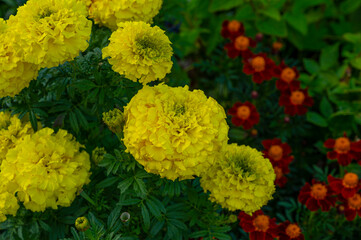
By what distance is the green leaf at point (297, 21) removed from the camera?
118 inches

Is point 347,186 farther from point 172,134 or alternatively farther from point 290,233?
point 172,134

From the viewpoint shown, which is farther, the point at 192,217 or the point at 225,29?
the point at 225,29

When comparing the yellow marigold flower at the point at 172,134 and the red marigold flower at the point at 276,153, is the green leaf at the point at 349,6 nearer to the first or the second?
the red marigold flower at the point at 276,153

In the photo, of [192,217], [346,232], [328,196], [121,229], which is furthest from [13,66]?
[346,232]

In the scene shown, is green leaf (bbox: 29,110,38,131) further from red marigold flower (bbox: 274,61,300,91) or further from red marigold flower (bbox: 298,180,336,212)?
red marigold flower (bbox: 274,61,300,91)

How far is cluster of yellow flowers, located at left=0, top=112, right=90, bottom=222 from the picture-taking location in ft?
4.72

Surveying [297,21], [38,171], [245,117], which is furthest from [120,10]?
[297,21]

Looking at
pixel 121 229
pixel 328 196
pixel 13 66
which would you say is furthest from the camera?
pixel 328 196

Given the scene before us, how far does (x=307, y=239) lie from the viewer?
220 cm

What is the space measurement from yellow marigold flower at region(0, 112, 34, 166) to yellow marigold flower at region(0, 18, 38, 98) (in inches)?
8.0

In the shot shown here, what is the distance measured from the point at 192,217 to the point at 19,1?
1219 mm

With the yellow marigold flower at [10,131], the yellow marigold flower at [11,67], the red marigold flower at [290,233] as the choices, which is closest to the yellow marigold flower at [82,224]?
the yellow marigold flower at [10,131]

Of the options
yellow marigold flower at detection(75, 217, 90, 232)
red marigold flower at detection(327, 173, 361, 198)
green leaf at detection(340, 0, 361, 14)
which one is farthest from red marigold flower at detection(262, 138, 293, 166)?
green leaf at detection(340, 0, 361, 14)

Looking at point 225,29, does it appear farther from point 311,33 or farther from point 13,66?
point 13,66
